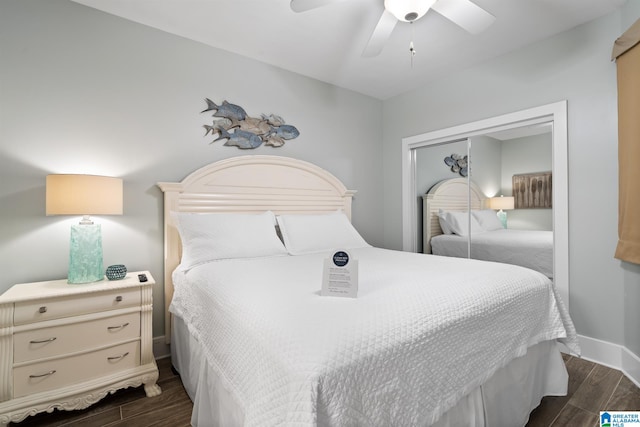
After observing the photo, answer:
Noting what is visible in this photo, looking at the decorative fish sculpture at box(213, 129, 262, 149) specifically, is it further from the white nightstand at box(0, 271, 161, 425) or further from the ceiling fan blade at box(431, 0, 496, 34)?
the ceiling fan blade at box(431, 0, 496, 34)

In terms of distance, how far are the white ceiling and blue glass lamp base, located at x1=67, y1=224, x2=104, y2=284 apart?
156 cm

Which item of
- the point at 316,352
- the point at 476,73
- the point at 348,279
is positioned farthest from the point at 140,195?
the point at 476,73

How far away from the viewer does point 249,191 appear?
2684 millimetres

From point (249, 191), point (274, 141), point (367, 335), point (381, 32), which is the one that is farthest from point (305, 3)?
point (367, 335)

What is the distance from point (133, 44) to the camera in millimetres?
2242

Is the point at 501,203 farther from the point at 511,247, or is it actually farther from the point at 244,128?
the point at 244,128

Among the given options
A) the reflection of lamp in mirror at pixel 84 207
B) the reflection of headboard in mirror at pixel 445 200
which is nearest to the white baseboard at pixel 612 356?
the reflection of headboard in mirror at pixel 445 200

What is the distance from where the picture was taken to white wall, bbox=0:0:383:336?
6.10ft

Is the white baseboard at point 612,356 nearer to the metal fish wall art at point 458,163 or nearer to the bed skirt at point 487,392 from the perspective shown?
the bed skirt at point 487,392

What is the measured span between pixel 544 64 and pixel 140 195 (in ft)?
11.1

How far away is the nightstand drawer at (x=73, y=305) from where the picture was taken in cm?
153

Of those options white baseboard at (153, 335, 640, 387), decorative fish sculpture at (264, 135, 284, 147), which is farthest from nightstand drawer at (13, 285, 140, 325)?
decorative fish sculpture at (264, 135, 284, 147)

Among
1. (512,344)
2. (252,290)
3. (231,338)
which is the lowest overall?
(512,344)

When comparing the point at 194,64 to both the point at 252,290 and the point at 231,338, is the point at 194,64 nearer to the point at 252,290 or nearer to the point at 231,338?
the point at 252,290
